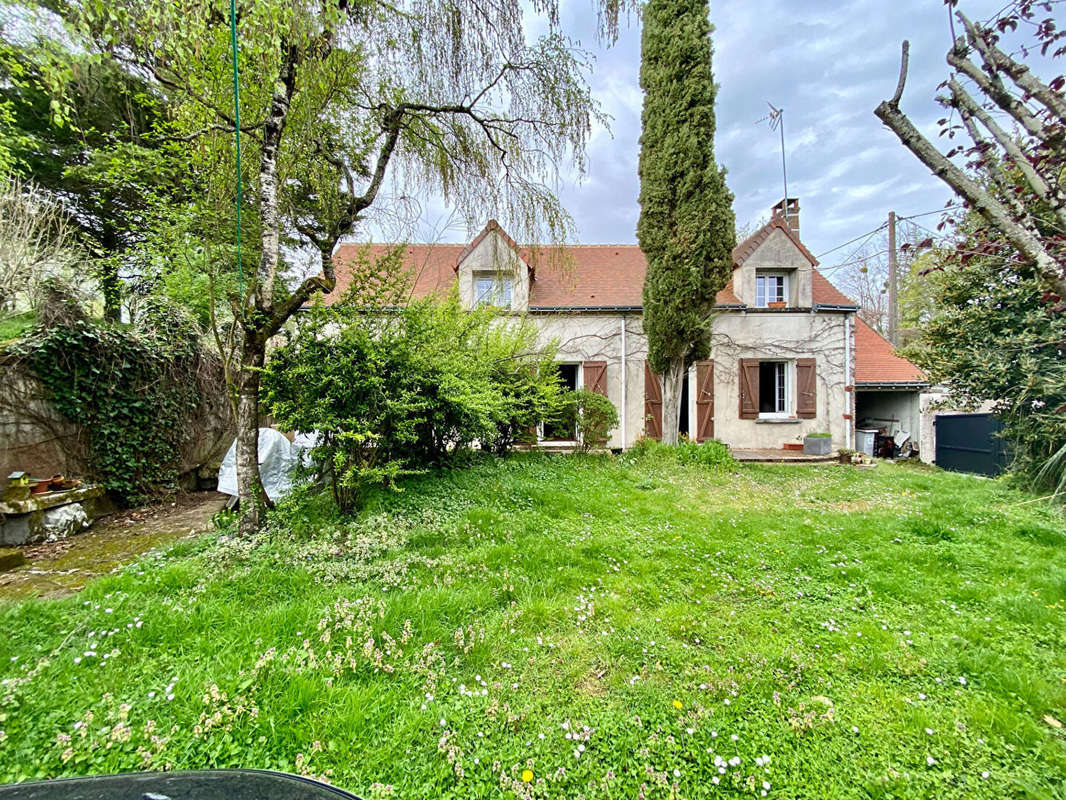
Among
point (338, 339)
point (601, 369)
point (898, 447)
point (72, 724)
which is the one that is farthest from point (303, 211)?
point (898, 447)

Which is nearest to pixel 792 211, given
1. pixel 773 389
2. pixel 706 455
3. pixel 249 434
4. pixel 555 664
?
pixel 773 389

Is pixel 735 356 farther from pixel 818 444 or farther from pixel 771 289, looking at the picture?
pixel 818 444

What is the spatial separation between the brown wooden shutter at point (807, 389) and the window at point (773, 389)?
311mm

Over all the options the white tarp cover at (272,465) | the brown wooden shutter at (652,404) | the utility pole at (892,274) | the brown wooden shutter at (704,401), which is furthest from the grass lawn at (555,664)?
the utility pole at (892,274)

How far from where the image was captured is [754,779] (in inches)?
61.1

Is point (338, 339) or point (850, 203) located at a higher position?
point (850, 203)

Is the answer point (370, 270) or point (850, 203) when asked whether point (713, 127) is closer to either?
point (850, 203)

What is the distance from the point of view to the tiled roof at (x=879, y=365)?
34.7 feet

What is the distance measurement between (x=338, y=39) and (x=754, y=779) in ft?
19.8

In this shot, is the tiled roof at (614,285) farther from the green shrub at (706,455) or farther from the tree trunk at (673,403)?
the green shrub at (706,455)

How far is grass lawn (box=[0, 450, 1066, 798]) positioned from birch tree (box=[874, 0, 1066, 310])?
1.02m

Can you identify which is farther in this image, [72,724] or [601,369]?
[601,369]

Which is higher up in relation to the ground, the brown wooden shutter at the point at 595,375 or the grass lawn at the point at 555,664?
the brown wooden shutter at the point at 595,375

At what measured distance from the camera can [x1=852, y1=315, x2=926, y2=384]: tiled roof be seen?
34.7 feet
